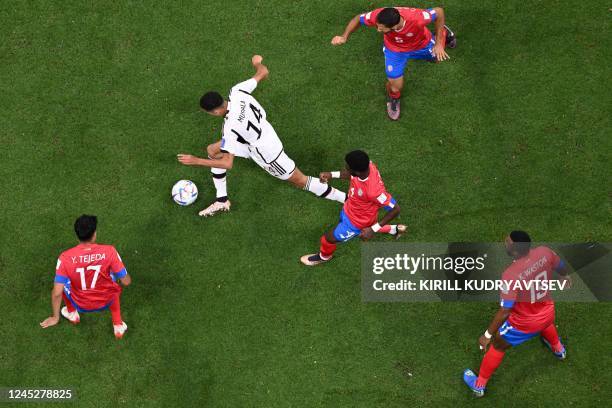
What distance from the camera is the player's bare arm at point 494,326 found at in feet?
28.0

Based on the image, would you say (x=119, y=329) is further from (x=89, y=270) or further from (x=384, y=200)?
(x=384, y=200)

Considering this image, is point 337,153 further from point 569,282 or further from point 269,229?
point 569,282

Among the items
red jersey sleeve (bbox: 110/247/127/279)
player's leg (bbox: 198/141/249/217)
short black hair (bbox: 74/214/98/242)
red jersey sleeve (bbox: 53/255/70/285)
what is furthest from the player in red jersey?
red jersey sleeve (bbox: 53/255/70/285)

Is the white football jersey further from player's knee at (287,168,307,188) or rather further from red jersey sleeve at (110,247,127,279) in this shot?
red jersey sleeve at (110,247,127,279)

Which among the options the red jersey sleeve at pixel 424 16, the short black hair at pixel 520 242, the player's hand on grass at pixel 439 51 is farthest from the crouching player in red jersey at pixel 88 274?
the player's hand on grass at pixel 439 51

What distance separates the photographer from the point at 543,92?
1120cm

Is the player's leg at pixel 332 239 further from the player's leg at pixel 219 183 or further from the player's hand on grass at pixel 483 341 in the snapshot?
the player's hand on grass at pixel 483 341

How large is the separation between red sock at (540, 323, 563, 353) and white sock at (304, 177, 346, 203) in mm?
3512

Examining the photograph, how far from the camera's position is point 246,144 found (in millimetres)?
9781

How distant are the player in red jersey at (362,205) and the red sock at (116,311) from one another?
3.00 meters

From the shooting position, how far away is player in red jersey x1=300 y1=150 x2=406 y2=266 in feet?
28.8

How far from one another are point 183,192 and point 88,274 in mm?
2153

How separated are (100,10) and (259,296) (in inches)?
225

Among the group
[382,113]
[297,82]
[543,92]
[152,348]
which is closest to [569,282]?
[543,92]
